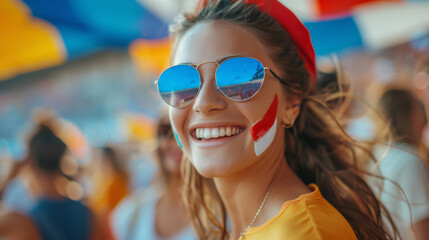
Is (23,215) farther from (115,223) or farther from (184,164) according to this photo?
(184,164)

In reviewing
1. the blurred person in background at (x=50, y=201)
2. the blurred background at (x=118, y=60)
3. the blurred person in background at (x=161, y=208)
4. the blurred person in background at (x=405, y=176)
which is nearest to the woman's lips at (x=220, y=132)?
the blurred background at (x=118, y=60)

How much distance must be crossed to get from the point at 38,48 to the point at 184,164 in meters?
3.31

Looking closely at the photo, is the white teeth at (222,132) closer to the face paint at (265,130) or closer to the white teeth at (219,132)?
the white teeth at (219,132)

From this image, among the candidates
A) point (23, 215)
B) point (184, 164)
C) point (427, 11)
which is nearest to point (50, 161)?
point (23, 215)

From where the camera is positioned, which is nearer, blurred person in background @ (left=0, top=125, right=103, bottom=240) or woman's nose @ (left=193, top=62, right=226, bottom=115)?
woman's nose @ (left=193, top=62, right=226, bottom=115)

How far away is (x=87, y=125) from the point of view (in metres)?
10.4

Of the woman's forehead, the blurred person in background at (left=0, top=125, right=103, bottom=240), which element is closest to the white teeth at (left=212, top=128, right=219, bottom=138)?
the woman's forehead

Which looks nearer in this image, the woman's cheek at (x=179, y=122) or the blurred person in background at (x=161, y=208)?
the woman's cheek at (x=179, y=122)

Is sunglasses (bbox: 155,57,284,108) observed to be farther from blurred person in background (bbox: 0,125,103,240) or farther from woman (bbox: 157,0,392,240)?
blurred person in background (bbox: 0,125,103,240)

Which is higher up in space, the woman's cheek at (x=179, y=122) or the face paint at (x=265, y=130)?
the woman's cheek at (x=179, y=122)

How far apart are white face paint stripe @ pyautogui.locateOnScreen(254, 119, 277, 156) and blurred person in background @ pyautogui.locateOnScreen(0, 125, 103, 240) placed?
6.74ft

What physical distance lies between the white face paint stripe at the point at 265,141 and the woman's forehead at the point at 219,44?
28 centimetres

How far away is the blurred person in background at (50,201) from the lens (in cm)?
289

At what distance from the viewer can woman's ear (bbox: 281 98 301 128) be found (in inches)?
61.6
